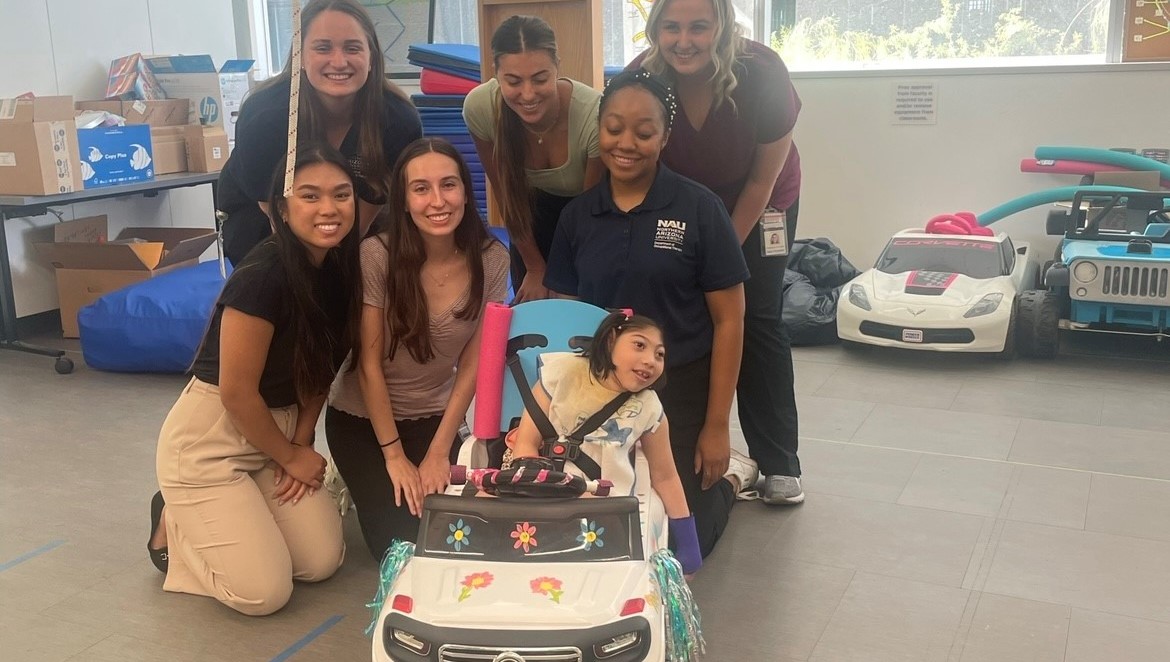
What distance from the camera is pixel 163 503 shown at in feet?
8.19

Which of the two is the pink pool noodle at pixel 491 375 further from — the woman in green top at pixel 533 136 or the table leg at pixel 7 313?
the table leg at pixel 7 313

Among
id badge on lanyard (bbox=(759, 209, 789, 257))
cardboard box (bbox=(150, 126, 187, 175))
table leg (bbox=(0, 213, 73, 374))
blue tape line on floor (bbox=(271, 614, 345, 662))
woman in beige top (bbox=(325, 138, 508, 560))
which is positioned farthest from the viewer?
cardboard box (bbox=(150, 126, 187, 175))

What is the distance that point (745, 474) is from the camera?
9.36ft

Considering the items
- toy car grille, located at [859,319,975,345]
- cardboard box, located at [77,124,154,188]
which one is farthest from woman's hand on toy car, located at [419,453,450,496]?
cardboard box, located at [77,124,154,188]

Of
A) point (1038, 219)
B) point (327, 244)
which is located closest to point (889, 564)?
point (327, 244)

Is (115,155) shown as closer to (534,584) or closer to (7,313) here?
(7,313)

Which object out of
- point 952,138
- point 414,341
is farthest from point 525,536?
point 952,138

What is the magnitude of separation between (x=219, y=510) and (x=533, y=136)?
3.63ft

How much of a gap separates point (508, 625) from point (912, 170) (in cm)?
413

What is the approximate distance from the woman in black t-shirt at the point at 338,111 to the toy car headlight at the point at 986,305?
2.39 meters

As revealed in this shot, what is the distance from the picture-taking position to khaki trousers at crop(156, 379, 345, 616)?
2.27 m

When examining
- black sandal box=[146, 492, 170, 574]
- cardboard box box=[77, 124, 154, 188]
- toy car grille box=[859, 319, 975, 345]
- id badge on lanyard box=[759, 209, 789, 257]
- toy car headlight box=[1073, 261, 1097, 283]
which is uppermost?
cardboard box box=[77, 124, 154, 188]

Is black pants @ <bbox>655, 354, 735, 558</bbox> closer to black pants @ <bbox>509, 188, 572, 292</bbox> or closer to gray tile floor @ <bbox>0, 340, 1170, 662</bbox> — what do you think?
gray tile floor @ <bbox>0, 340, 1170, 662</bbox>

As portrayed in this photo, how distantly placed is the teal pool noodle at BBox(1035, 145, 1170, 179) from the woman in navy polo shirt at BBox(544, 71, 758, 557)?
302 centimetres
